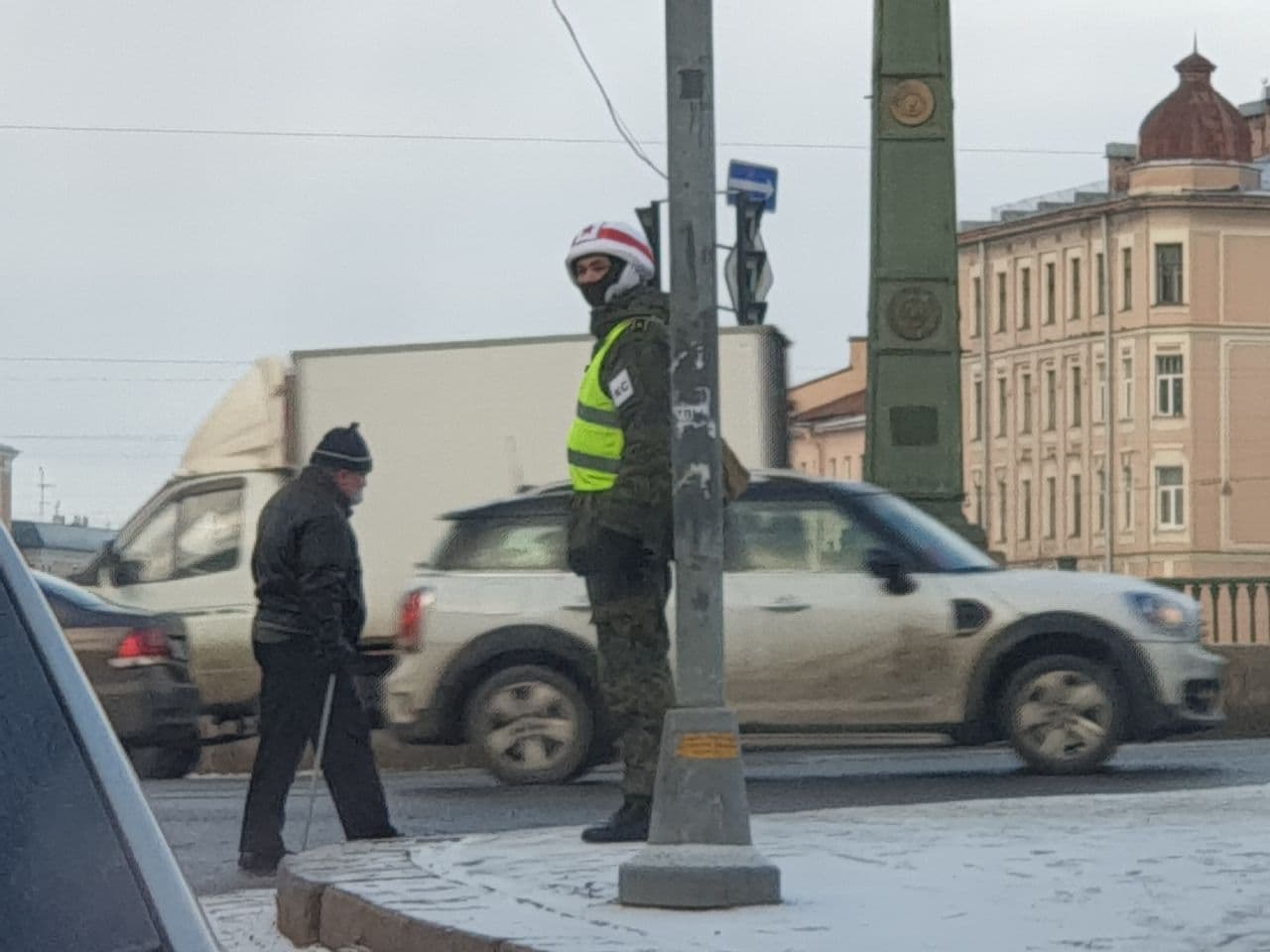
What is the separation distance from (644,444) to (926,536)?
686cm

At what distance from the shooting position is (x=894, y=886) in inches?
363

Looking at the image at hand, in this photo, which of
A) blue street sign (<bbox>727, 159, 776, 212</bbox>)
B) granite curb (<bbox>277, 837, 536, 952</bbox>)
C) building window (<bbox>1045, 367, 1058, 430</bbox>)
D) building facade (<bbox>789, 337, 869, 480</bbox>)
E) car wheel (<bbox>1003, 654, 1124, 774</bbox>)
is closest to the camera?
granite curb (<bbox>277, 837, 536, 952</bbox>)

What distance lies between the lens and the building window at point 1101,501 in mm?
116938

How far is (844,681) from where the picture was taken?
54.5ft

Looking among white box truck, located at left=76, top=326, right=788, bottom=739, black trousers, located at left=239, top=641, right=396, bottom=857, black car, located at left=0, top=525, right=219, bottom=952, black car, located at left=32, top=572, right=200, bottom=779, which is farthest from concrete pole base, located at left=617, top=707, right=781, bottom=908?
white box truck, located at left=76, top=326, right=788, bottom=739

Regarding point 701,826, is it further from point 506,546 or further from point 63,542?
point 63,542

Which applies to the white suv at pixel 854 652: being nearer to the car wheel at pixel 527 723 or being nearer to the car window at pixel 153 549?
the car wheel at pixel 527 723

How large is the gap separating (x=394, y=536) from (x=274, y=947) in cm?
1366

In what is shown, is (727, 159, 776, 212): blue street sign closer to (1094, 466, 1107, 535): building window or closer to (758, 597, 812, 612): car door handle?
(758, 597, 812, 612): car door handle

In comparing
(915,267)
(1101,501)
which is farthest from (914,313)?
(1101,501)

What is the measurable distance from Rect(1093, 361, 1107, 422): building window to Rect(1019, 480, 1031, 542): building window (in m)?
4.24

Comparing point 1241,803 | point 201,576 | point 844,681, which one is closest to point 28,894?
point 1241,803

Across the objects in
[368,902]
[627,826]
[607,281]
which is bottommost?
[368,902]

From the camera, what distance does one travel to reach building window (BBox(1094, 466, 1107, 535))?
384 feet
